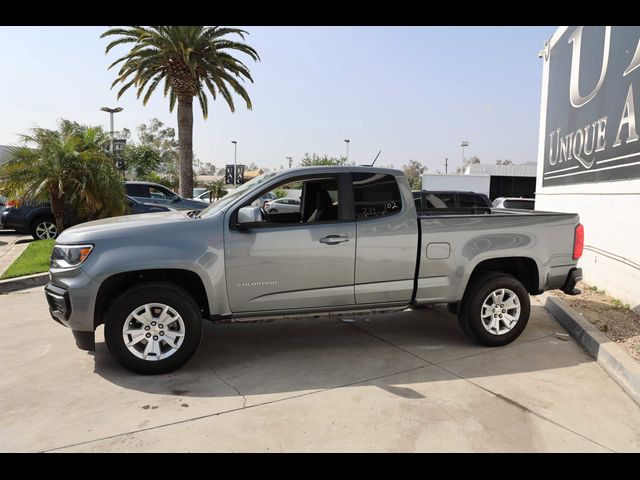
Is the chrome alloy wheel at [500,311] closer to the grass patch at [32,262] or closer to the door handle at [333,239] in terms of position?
the door handle at [333,239]

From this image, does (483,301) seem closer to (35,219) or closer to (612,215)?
(612,215)

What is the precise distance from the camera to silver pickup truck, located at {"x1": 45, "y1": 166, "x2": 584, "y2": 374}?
4.38 m

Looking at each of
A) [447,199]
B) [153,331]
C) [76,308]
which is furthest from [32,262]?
[447,199]

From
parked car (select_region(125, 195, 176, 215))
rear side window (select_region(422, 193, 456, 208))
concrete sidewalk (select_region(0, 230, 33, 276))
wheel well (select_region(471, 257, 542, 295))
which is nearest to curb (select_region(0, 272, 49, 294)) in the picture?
concrete sidewalk (select_region(0, 230, 33, 276))

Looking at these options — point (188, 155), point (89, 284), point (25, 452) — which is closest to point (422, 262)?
point (89, 284)

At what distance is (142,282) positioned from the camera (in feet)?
Answer: 15.0

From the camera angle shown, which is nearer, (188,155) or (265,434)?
(265,434)

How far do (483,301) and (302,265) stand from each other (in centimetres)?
197

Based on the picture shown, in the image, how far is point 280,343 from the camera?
5.49 meters

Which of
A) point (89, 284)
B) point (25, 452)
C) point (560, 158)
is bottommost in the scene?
point (25, 452)

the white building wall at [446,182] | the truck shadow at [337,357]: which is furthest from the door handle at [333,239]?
the white building wall at [446,182]

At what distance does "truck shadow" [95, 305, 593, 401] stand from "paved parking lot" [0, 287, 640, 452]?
2 centimetres
